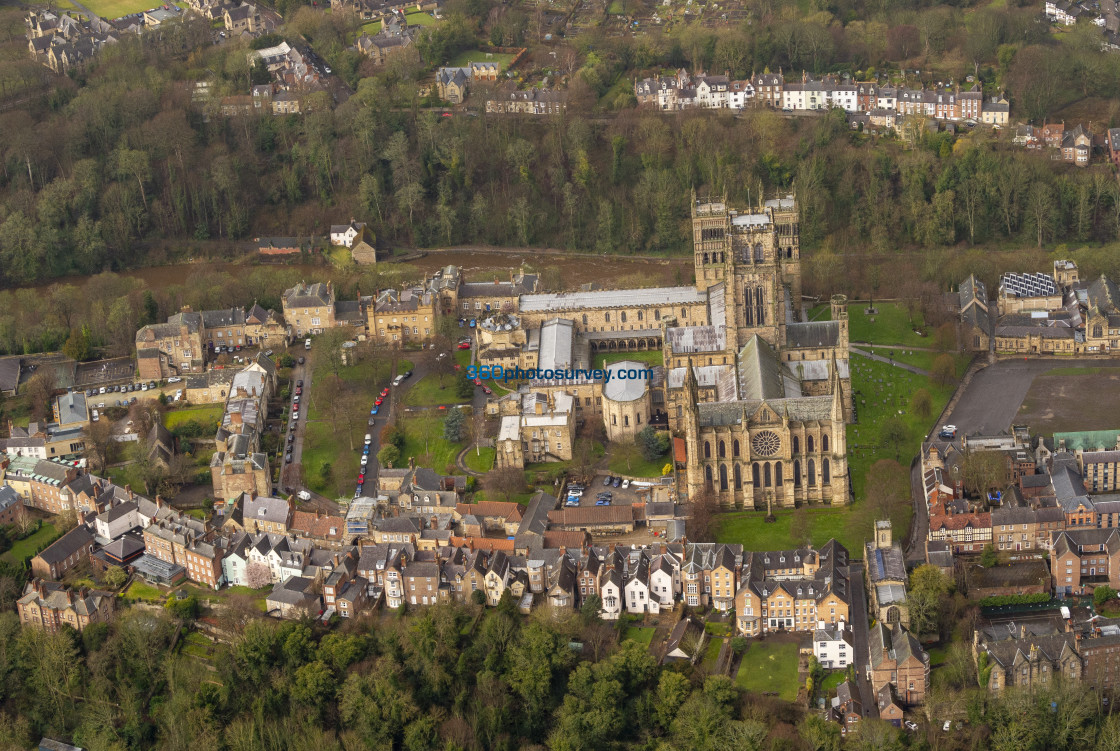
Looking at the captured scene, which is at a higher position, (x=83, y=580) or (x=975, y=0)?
(x=975, y=0)

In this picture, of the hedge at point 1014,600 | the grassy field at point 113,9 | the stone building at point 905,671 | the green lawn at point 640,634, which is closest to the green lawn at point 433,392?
the green lawn at point 640,634

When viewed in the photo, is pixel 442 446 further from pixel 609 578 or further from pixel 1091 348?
pixel 1091 348

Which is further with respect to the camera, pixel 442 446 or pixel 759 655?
pixel 442 446

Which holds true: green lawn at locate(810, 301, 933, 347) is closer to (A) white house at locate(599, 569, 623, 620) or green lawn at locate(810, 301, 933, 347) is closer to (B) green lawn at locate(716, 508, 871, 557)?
(B) green lawn at locate(716, 508, 871, 557)

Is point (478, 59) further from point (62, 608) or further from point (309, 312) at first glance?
point (62, 608)

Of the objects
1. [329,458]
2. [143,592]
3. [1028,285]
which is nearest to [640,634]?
[329,458]

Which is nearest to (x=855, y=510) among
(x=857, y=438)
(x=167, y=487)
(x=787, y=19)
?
(x=857, y=438)
